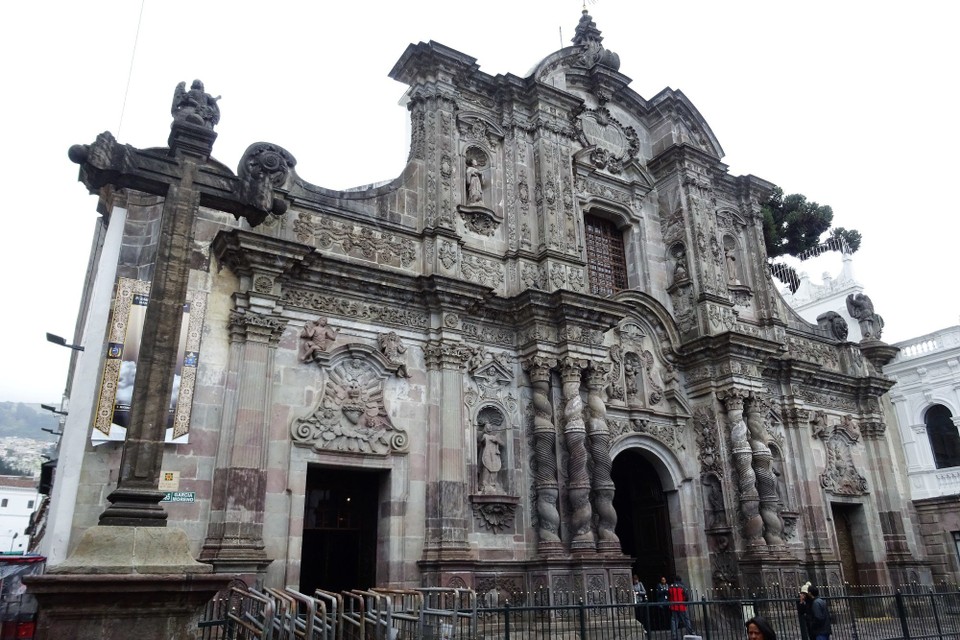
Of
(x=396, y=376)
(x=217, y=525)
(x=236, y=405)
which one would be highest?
(x=396, y=376)

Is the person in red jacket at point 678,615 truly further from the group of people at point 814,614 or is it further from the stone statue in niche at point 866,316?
the stone statue in niche at point 866,316

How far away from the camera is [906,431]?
2161 cm

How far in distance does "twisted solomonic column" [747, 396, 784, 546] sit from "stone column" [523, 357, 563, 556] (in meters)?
5.45

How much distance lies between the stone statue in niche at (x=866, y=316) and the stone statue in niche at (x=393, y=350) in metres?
15.3

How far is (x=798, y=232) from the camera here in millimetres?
34594

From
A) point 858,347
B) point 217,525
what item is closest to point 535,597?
point 217,525

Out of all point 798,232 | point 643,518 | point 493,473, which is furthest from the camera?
point 798,232

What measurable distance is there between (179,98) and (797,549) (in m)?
16.2

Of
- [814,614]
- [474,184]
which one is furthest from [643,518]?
[474,184]

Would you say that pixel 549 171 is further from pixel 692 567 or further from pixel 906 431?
pixel 906 431

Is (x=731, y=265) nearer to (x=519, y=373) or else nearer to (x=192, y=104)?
(x=519, y=373)

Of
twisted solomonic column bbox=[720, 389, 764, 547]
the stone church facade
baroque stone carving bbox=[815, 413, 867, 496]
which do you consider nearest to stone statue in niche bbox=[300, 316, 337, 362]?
the stone church facade

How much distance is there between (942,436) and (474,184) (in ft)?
53.3

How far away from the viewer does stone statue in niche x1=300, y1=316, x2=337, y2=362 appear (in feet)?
40.5
